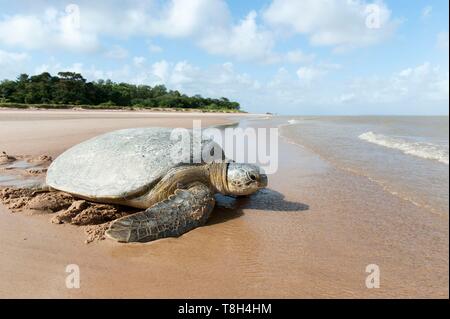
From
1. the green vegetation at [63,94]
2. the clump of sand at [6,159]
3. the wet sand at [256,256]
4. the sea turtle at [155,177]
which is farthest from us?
the green vegetation at [63,94]

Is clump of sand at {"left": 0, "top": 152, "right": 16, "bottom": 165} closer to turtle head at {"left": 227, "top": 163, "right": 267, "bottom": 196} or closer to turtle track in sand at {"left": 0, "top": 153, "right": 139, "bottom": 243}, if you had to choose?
turtle track in sand at {"left": 0, "top": 153, "right": 139, "bottom": 243}

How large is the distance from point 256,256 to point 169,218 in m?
1.02

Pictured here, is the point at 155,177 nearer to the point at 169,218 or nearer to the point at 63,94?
the point at 169,218

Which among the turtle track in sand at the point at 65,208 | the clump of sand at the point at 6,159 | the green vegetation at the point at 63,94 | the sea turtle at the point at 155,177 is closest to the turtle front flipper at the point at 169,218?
the sea turtle at the point at 155,177

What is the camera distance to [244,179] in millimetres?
3830

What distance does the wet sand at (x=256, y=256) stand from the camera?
219 cm

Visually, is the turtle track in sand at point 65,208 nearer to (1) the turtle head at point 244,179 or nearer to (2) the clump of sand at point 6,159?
(1) the turtle head at point 244,179

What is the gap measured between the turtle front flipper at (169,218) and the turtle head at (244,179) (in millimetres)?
353

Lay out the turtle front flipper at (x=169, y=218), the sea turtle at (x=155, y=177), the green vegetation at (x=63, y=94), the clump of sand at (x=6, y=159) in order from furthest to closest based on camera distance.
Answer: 1. the green vegetation at (x=63, y=94)
2. the clump of sand at (x=6, y=159)
3. the sea turtle at (x=155, y=177)
4. the turtle front flipper at (x=169, y=218)

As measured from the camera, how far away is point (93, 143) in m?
4.41

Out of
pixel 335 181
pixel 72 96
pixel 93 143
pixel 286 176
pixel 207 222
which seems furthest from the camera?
pixel 72 96
